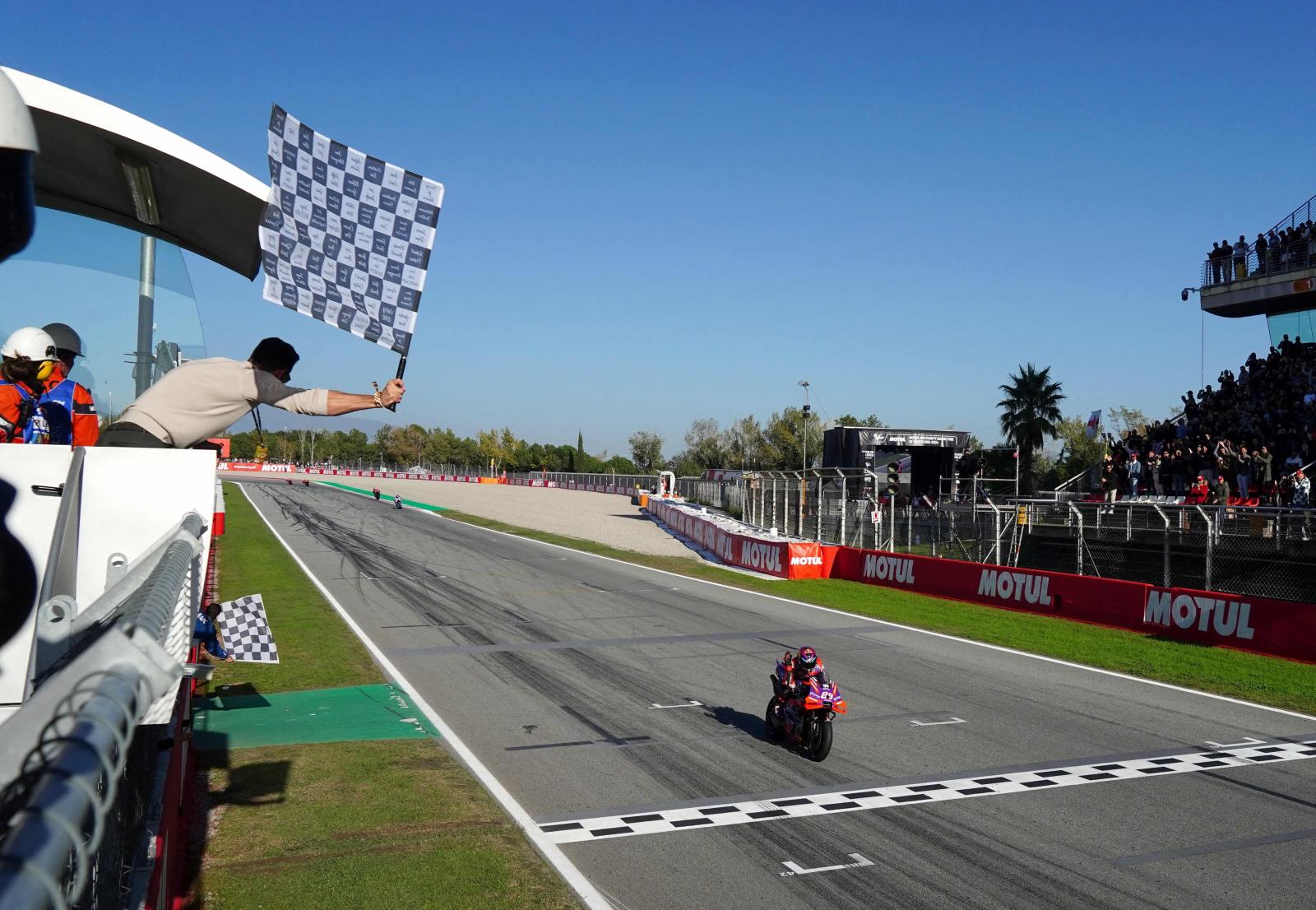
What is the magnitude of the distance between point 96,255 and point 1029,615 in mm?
18301

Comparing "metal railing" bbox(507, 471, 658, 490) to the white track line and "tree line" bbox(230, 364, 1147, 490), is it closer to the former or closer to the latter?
"tree line" bbox(230, 364, 1147, 490)

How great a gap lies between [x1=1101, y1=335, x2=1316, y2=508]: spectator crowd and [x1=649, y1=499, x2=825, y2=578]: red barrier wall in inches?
350

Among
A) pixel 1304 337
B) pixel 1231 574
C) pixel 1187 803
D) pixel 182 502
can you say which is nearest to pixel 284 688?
pixel 182 502

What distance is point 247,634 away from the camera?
38.9 feet

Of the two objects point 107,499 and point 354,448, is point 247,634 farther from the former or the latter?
point 354,448

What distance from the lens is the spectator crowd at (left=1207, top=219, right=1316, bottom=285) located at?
105 feet

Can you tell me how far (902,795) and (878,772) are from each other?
721 millimetres

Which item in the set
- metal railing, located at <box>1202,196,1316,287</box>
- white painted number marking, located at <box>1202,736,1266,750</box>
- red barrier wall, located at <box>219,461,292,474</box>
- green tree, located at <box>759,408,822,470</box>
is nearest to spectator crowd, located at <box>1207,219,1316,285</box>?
metal railing, located at <box>1202,196,1316,287</box>

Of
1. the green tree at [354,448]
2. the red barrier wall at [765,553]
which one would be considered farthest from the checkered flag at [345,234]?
the green tree at [354,448]

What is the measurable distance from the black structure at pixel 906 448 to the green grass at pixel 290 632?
18190mm

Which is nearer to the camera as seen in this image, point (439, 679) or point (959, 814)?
point (959, 814)

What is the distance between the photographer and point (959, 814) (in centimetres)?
799

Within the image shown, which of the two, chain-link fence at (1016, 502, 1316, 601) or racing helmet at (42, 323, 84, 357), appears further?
chain-link fence at (1016, 502, 1316, 601)

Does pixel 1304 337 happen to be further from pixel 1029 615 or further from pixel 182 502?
pixel 182 502
